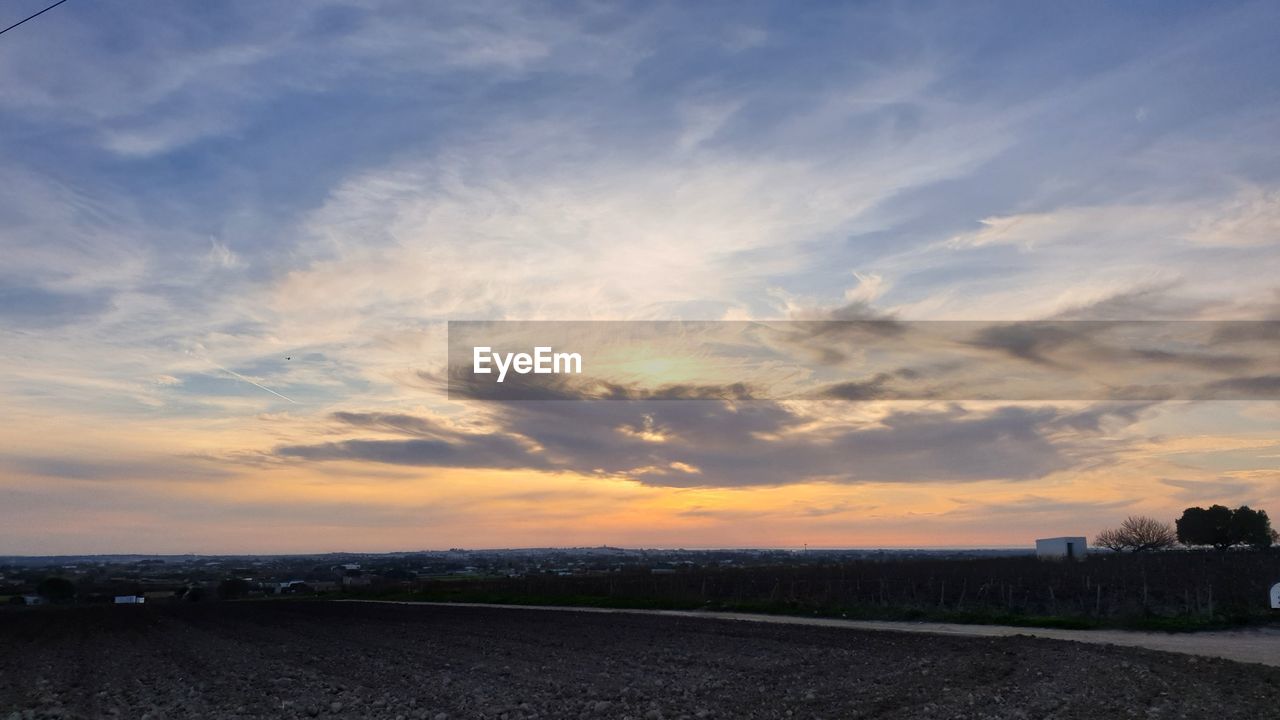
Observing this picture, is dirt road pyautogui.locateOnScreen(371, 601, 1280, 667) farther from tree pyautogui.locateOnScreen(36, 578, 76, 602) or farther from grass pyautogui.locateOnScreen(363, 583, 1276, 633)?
tree pyautogui.locateOnScreen(36, 578, 76, 602)

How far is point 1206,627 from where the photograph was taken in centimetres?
2450

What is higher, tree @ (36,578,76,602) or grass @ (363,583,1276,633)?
grass @ (363,583,1276,633)

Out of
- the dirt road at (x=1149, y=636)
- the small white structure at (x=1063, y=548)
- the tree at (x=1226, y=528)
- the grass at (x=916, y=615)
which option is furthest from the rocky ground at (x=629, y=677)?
the tree at (x=1226, y=528)

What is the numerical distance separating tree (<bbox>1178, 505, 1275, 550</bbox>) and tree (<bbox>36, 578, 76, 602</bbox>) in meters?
114

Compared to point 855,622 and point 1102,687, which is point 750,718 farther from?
point 855,622

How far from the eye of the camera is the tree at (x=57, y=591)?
9494 centimetres

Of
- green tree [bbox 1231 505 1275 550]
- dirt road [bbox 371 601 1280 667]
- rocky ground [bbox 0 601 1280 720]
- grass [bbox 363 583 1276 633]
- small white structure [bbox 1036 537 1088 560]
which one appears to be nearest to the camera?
rocky ground [bbox 0 601 1280 720]

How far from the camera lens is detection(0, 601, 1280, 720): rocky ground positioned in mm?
15969

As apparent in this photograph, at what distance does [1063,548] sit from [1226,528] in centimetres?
2580

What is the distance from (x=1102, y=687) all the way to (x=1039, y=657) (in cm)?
372

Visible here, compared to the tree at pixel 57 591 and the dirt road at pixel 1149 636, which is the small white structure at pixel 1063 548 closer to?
the dirt road at pixel 1149 636

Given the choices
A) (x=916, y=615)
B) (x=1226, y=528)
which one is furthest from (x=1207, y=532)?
(x=916, y=615)

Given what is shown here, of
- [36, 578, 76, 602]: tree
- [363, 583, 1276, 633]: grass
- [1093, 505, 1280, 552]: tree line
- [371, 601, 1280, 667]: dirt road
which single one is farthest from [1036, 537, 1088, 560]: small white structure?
[36, 578, 76, 602]: tree

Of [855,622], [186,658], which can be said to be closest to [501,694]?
[186,658]
